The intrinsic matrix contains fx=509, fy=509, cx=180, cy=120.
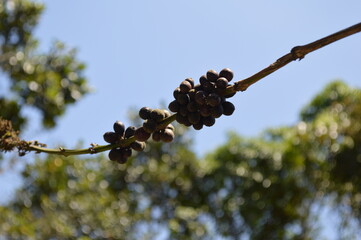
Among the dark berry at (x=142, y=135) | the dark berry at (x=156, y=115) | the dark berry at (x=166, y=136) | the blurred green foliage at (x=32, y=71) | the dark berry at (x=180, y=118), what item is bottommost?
the dark berry at (x=142, y=135)

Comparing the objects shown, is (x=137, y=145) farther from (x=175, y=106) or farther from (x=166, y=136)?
(x=175, y=106)

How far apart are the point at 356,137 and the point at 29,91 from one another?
8434mm

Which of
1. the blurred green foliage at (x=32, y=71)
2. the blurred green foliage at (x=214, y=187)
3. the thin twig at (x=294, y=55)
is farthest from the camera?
the blurred green foliage at (x=214, y=187)

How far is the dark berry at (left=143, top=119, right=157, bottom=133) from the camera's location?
218 centimetres

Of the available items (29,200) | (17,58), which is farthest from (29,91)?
(29,200)

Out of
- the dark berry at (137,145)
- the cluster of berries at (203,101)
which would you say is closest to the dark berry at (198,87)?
the cluster of berries at (203,101)

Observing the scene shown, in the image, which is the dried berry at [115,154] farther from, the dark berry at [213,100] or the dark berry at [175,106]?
the dark berry at [213,100]

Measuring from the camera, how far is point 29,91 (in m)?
6.91

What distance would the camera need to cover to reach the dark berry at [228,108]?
2.24 m

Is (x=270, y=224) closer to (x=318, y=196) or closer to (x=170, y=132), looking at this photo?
(x=318, y=196)

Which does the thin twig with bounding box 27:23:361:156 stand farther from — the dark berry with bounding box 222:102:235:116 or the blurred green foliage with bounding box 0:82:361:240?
the blurred green foliage with bounding box 0:82:361:240

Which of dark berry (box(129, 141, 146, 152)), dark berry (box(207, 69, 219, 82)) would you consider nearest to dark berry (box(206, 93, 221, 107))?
dark berry (box(207, 69, 219, 82))

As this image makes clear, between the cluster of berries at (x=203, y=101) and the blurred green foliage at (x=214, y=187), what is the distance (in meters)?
9.19

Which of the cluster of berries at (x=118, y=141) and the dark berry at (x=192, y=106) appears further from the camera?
the cluster of berries at (x=118, y=141)
